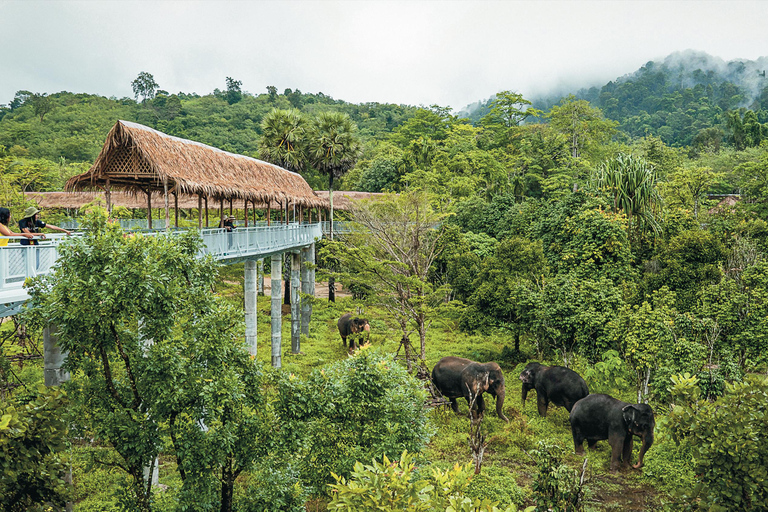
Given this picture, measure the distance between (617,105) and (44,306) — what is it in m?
139

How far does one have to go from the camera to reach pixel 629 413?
11508mm

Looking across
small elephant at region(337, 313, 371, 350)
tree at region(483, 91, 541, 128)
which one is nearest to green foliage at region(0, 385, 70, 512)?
small elephant at region(337, 313, 371, 350)

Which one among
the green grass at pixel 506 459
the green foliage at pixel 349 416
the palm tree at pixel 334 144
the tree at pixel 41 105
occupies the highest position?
the tree at pixel 41 105

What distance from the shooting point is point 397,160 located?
47750mm

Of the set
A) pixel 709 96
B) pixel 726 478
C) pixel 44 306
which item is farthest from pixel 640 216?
pixel 709 96

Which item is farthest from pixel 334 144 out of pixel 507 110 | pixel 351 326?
pixel 507 110

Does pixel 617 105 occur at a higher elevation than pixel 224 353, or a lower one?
higher

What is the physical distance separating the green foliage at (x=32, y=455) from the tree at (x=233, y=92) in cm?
10655

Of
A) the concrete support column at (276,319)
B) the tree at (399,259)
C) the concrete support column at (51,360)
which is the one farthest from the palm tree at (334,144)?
the concrete support column at (51,360)

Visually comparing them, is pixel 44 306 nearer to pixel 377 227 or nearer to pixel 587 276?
pixel 377 227

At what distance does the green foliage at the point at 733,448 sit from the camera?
17.4ft

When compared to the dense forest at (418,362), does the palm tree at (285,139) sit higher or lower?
higher

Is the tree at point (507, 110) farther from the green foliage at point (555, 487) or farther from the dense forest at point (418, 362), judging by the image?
the green foliage at point (555, 487)

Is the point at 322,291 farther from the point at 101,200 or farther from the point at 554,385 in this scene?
the point at 554,385
